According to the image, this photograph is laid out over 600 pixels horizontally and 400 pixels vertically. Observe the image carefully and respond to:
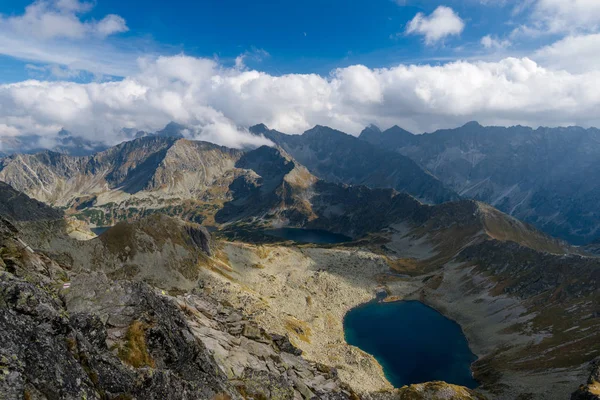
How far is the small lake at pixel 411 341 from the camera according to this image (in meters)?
111

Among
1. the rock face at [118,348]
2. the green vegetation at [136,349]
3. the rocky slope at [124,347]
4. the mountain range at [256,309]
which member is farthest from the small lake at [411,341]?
the green vegetation at [136,349]

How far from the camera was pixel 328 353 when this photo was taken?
342 ft

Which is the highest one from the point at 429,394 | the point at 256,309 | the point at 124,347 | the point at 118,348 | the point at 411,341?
the point at 118,348

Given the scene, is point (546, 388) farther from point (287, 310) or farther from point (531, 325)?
point (287, 310)

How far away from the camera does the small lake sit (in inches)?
4355

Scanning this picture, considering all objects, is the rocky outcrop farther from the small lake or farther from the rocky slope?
the small lake

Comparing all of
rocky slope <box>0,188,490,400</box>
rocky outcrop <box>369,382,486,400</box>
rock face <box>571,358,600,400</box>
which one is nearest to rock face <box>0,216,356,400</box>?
rocky slope <box>0,188,490,400</box>

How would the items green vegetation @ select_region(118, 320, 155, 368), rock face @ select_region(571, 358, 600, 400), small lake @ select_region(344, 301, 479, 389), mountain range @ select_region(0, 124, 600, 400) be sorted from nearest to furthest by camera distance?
mountain range @ select_region(0, 124, 600, 400)
green vegetation @ select_region(118, 320, 155, 368)
rock face @ select_region(571, 358, 600, 400)
small lake @ select_region(344, 301, 479, 389)

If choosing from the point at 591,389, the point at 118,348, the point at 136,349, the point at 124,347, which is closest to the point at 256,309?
the point at 591,389

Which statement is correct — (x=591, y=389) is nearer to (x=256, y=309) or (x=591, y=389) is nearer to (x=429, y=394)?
(x=429, y=394)

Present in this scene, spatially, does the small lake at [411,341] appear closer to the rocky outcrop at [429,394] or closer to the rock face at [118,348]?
the rocky outcrop at [429,394]

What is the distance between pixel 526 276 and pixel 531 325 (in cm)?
4065

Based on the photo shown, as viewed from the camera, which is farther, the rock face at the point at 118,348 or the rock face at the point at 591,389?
the rock face at the point at 591,389

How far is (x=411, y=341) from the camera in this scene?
135500 millimetres
